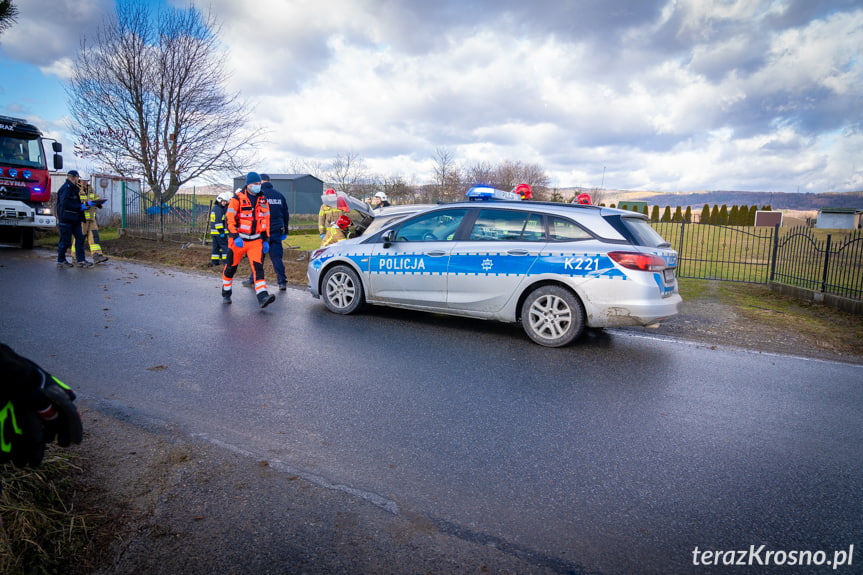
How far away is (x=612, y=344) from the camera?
642 centimetres

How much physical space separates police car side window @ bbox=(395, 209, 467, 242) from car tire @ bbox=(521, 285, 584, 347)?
1394 millimetres

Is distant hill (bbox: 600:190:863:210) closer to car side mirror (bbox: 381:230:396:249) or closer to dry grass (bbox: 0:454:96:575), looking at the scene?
car side mirror (bbox: 381:230:396:249)

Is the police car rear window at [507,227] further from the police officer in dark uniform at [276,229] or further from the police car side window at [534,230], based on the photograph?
the police officer in dark uniform at [276,229]

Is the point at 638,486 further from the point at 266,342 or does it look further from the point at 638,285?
the point at 266,342

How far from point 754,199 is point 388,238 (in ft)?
375

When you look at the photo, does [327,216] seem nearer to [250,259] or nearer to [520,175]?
[250,259]

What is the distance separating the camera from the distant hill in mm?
68312

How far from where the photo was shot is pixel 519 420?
3.99 m

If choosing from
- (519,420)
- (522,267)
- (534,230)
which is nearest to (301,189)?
(534,230)

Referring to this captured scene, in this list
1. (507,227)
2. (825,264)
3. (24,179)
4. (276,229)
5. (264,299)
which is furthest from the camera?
(24,179)

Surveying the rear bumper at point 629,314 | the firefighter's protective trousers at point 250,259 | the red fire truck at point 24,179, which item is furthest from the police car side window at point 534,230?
the red fire truck at point 24,179

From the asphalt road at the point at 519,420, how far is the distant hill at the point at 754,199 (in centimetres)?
5620

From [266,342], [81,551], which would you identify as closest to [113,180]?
[266,342]

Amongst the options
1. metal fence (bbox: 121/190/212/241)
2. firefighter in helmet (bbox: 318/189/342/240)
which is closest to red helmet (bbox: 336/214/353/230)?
firefighter in helmet (bbox: 318/189/342/240)
